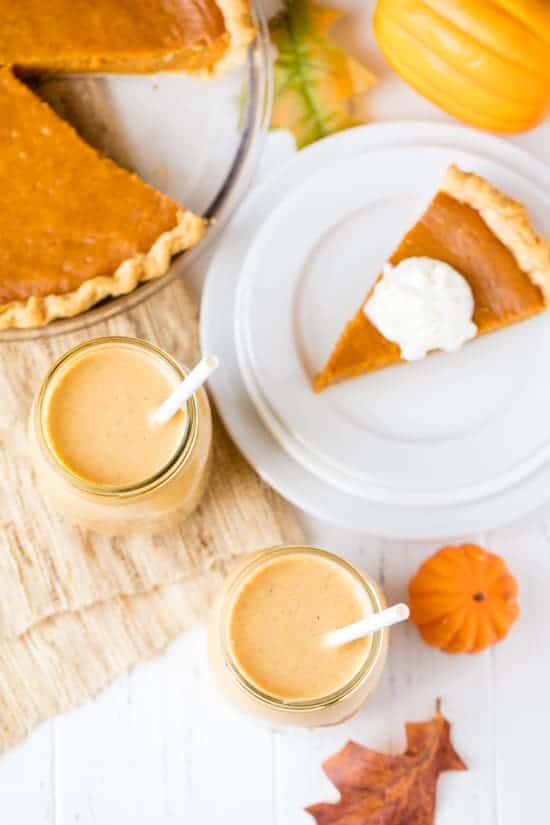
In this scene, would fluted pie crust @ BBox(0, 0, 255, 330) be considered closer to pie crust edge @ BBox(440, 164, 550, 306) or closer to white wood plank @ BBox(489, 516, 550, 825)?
pie crust edge @ BBox(440, 164, 550, 306)

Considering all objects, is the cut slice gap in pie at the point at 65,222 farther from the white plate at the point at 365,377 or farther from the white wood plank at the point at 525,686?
the white wood plank at the point at 525,686

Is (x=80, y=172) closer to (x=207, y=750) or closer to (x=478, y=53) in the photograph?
(x=478, y=53)

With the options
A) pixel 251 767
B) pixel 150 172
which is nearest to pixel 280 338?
pixel 150 172

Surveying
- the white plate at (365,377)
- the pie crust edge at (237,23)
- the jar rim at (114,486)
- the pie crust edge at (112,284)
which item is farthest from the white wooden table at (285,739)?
the pie crust edge at (237,23)

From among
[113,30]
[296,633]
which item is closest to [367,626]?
[296,633]

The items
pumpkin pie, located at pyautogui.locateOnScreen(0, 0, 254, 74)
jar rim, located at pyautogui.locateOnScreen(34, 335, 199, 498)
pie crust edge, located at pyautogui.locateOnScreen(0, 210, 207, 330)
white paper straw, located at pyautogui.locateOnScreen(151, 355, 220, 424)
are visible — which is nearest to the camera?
white paper straw, located at pyautogui.locateOnScreen(151, 355, 220, 424)

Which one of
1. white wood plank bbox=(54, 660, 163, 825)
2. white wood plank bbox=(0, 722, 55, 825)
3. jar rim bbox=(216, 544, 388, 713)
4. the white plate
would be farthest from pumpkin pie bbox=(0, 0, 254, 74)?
white wood plank bbox=(0, 722, 55, 825)
